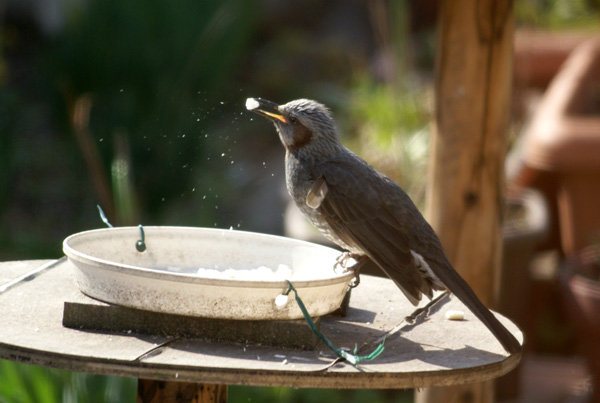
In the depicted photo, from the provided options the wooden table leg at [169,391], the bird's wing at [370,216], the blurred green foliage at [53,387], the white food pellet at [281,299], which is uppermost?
the bird's wing at [370,216]

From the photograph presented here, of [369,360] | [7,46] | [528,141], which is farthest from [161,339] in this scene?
[7,46]

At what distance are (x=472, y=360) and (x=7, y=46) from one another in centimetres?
881

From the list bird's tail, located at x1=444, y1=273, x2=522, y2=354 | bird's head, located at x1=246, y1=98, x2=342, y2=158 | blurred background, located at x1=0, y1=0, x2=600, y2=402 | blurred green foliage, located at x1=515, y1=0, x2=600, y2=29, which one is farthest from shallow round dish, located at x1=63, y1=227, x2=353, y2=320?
blurred green foliage, located at x1=515, y1=0, x2=600, y2=29

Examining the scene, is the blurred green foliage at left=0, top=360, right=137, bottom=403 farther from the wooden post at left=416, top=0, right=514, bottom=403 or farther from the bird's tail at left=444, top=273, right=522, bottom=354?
the bird's tail at left=444, top=273, right=522, bottom=354

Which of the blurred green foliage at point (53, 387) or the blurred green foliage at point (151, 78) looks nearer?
the blurred green foliage at point (53, 387)

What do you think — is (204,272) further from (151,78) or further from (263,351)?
(151,78)

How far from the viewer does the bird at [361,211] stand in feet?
9.46

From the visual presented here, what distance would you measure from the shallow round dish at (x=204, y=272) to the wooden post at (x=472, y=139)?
1.25 m

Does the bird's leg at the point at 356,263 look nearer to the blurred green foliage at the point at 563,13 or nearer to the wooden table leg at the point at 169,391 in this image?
the wooden table leg at the point at 169,391

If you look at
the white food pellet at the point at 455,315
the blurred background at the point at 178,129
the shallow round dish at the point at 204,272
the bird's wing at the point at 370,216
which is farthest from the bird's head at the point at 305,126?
the blurred background at the point at 178,129

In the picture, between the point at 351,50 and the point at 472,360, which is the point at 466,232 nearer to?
the point at 472,360

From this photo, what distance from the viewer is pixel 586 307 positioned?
468 centimetres

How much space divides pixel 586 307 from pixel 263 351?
2850mm

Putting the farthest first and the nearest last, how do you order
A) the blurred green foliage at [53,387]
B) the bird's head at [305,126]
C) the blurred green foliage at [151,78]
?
1. the blurred green foliage at [151,78]
2. the blurred green foliage at [53,387]
3. the bird's head at [305,126]
